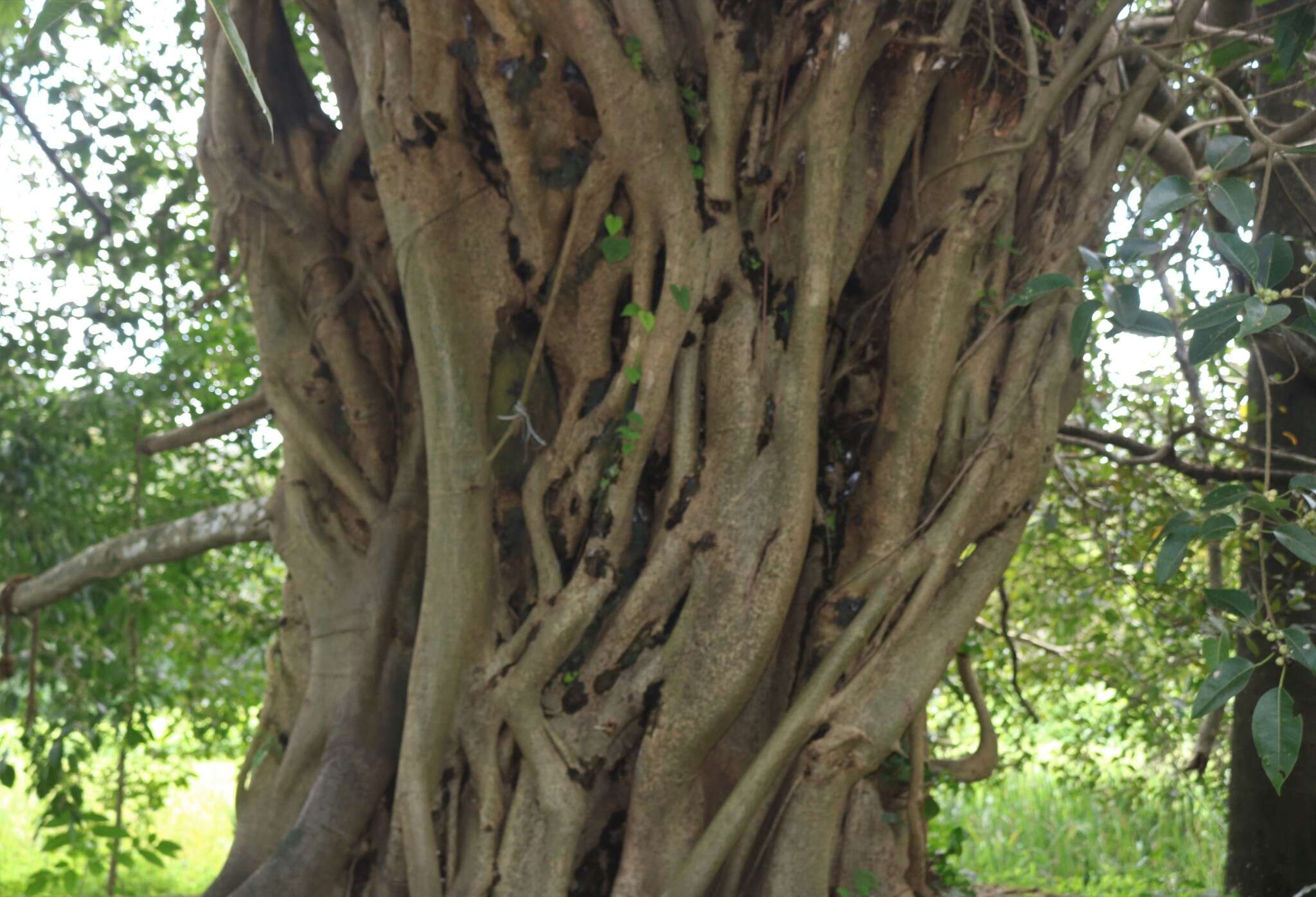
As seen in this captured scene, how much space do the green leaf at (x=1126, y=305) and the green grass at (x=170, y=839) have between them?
498cm

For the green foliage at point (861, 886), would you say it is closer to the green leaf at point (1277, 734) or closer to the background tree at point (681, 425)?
the background tree at point (681, 425)

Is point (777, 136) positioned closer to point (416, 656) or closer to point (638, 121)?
point (638, 121)

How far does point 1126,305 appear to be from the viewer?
2098 millimetres

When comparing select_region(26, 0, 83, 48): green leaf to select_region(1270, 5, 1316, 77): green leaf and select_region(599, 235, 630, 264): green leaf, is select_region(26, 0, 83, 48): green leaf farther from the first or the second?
select_region(1270, 5, 1316, 77): green leaf

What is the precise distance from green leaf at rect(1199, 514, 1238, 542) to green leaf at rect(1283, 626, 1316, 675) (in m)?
0.19

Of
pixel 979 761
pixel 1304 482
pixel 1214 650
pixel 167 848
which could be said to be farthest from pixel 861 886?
pixel 167 848

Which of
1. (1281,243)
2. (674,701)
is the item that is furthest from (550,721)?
(1281,243)

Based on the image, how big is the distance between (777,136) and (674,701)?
Result: 1.47 m

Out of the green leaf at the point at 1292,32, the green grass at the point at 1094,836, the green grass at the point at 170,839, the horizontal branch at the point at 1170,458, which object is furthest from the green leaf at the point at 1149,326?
the green grass at the point at 170,839

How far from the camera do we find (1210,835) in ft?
19.3

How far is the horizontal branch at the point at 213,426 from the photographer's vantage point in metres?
4.18

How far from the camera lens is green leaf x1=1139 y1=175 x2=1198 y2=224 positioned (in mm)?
2025

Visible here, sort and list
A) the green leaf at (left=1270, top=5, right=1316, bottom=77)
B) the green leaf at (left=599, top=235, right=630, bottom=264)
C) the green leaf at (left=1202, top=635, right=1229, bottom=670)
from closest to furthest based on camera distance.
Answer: the green leaf at (left=1202, top=635, right=1229, bottom=670)
the green leaf at (left=1270, top=5, right=1316, bottom=77)
the green leaf at (left=599, top=235, right=630, bottom=264)

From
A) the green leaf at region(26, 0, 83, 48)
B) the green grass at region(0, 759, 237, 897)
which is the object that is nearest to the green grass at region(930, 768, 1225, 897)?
the green grass at region(0, 759, 237, 897)
